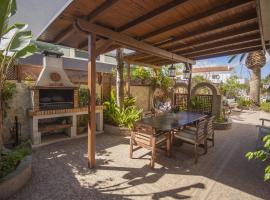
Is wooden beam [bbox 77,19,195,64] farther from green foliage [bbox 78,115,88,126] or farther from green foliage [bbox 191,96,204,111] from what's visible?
green foliage [bbox 191,96,204,111]

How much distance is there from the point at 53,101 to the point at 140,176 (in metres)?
3.95

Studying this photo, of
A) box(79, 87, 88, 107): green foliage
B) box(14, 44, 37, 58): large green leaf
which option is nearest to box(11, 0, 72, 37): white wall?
box(79, 87, 88, 107): green foliage

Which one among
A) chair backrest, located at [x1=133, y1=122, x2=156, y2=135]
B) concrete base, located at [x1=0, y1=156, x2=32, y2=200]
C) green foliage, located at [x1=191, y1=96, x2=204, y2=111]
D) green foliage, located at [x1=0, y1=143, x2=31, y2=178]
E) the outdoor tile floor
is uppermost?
green foliage, located at [x1=191, y1=96, x2=204, y2=111]

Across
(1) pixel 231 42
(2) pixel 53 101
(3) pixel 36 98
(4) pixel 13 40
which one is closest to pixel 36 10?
(2) pixel 53 101

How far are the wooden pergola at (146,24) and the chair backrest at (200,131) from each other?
2285mm

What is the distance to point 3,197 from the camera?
2551 mm

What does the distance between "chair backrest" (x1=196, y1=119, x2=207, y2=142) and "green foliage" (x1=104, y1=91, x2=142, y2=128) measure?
2749mm

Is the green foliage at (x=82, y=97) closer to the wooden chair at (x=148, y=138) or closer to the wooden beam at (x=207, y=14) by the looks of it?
the wooden chair at (x=148, y=138)

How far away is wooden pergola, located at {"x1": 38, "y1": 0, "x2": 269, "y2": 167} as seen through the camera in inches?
115

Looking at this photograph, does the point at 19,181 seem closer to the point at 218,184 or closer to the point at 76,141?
the point at 76,141

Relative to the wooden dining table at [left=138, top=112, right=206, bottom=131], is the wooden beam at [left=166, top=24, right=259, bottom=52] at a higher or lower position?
higher

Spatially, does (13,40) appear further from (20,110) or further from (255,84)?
(255,84)

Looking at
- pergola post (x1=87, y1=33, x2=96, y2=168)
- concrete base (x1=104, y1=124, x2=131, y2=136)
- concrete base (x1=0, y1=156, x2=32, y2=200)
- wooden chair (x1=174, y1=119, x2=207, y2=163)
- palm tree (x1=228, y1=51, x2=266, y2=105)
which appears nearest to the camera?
concrete base (x1=0, y1=156, x2=32, y2=200)

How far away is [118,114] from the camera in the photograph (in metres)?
6.54
